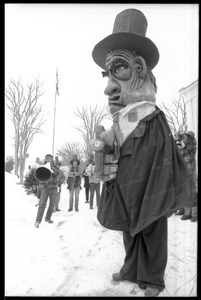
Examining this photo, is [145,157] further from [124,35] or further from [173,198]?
[124,35]

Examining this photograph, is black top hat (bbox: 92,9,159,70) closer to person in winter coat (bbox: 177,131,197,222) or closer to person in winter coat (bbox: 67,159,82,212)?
person in winter coat (bbox: 177,131,197,222)

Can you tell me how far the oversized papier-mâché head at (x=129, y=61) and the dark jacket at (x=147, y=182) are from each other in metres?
0.30

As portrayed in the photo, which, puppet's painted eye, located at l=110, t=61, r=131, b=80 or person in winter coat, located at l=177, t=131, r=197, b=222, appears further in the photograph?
person in winter coat, located at l=177, t=131, r=197, b=222

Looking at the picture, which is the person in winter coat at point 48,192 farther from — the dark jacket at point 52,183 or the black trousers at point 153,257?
the black trousers at point 153,257

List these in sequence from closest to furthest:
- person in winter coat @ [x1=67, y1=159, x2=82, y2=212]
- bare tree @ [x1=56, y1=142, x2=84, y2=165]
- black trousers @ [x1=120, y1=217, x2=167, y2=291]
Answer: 1. black trousers @ [x1=120, y1=217, x2=167, y2=291]
2. person in winter coat @ [x1=67, y1=159, x2=82, y2=212]
3. bare tree @ [x1=56, y1=142, x2=84, y2=165]

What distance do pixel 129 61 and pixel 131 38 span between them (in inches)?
8.4

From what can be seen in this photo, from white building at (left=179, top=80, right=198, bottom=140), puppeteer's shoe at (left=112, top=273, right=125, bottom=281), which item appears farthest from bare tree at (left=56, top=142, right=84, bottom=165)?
puppeteer's shoe at (left=112, top=273, right=125, bottom=281)

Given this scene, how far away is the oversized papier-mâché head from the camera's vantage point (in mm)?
2277

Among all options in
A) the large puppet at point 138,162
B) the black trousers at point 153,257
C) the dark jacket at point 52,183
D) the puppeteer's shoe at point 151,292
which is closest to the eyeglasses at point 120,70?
the large puppet at point 138,162

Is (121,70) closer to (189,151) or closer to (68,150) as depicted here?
(189,151)

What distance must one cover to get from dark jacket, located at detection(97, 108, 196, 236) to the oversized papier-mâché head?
12.0 inches

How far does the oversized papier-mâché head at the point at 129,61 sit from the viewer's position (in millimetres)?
2277

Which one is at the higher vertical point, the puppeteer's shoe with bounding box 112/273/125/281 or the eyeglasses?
the eyeglasses

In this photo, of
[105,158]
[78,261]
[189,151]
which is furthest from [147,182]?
[189,151]
